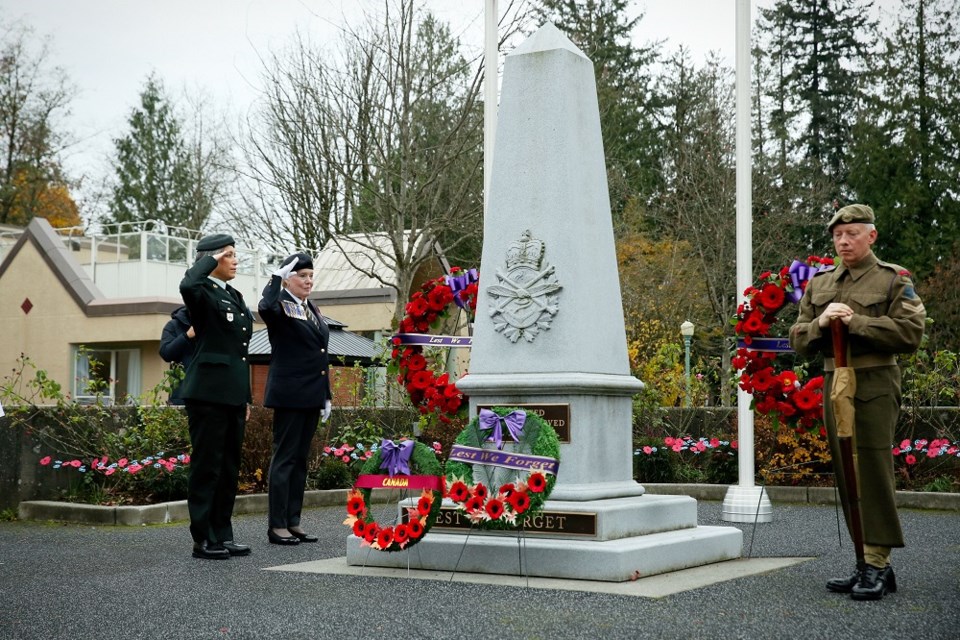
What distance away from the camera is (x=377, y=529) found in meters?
6.56

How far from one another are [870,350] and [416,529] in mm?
2682

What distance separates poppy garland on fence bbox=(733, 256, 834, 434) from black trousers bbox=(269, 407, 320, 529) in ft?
10.9

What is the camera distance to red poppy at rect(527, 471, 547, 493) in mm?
6328

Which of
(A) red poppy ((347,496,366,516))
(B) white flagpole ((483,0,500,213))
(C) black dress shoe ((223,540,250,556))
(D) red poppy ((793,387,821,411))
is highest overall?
(B) white flagpole ((483,0,500,213))

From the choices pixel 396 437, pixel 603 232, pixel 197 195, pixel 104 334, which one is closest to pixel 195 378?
pixel 603 232

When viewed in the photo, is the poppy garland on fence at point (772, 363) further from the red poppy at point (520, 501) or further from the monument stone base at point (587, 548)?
the red poppy at point (520, 501)

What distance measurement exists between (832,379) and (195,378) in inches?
158

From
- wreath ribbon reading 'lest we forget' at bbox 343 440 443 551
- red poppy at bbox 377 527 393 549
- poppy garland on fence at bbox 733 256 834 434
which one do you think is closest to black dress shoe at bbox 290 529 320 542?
wreath ribbon reading 'lest we forget' at bbox 343 440 443 551

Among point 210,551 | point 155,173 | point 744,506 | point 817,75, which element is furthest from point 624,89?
point 210,551

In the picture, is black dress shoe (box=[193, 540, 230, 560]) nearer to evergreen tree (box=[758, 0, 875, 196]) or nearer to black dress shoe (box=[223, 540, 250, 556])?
black dress shoe (box=[223, 540, 250, 556])

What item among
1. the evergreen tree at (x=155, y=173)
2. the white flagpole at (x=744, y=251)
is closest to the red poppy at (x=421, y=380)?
the white flagpole at (x=744, y=251)

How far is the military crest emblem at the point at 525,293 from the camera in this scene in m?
7.21

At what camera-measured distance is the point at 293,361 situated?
28.0ft

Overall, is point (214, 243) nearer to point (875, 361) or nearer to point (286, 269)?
point (286, 269)
